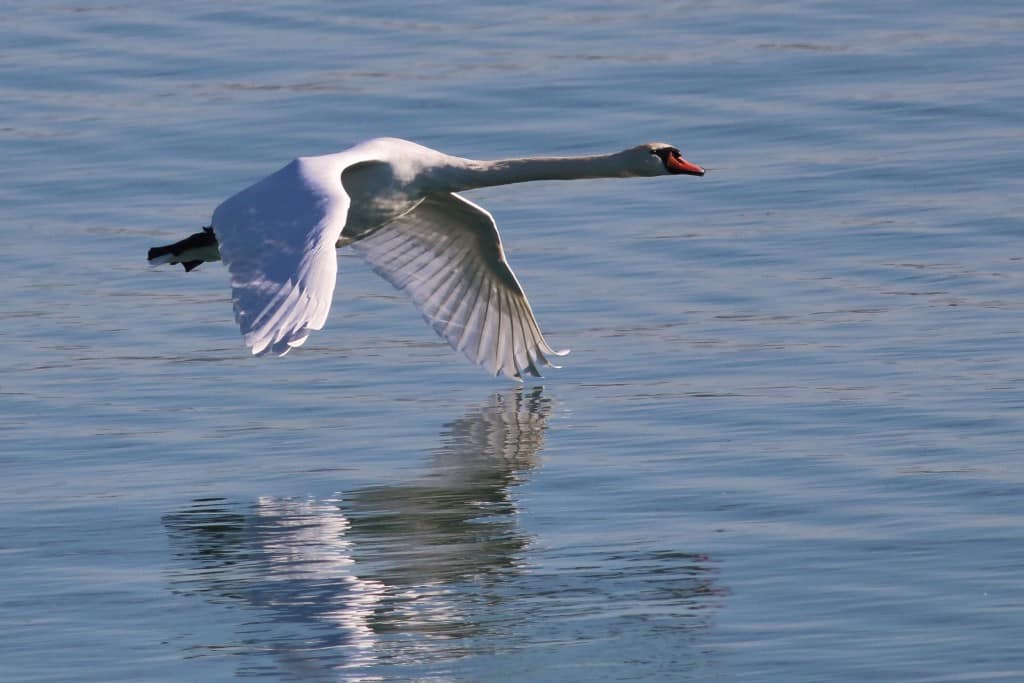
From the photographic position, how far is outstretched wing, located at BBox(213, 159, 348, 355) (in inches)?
340

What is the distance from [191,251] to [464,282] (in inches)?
67.9

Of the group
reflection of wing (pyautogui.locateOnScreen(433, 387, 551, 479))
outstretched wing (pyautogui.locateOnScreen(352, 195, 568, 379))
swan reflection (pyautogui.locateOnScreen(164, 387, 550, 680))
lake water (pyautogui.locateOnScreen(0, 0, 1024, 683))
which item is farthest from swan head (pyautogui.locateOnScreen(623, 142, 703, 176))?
swan reflection (pyautogui.locateOnScreen(164, 387, 550, 680))

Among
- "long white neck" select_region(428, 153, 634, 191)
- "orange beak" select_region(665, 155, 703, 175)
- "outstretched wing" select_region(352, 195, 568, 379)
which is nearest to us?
"long white neck" select_region(428, 153, 634, 191)

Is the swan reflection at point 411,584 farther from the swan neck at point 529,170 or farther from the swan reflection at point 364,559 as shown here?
the swan neck at point 529,170

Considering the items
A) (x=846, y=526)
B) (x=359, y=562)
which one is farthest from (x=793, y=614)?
(x=359, y=562)

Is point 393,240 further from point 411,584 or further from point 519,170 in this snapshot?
point 411,584

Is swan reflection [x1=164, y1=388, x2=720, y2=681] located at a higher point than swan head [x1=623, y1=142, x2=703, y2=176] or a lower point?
lower

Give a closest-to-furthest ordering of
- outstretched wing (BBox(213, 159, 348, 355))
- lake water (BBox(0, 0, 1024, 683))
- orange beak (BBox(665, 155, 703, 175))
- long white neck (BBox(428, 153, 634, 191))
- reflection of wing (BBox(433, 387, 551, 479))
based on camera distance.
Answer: lake water (BBox(0, 0, 1024, 683)), outstretched wing (BBox(213, 159, 348, 355)), reflection of wing (BBox(433, 387, 551, 479)), long white neck (BBox(428, 153, 634, 191)), orange beak (BBox(665, 155, 703, 175))

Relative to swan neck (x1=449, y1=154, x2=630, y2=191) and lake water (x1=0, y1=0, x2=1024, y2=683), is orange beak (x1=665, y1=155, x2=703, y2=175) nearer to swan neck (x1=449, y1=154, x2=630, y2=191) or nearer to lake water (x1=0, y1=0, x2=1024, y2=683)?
swan neck (x1=449, y1=154, x2=630, y2=191)

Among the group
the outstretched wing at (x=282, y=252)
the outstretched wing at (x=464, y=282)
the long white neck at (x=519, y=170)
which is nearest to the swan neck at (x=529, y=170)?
the long white neck at (x=519, y=170)

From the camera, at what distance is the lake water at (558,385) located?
795 centimetres

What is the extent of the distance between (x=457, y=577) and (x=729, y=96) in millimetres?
10838

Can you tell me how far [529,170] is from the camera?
11703 millimetres

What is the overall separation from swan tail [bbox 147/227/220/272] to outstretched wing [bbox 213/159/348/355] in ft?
4.25
